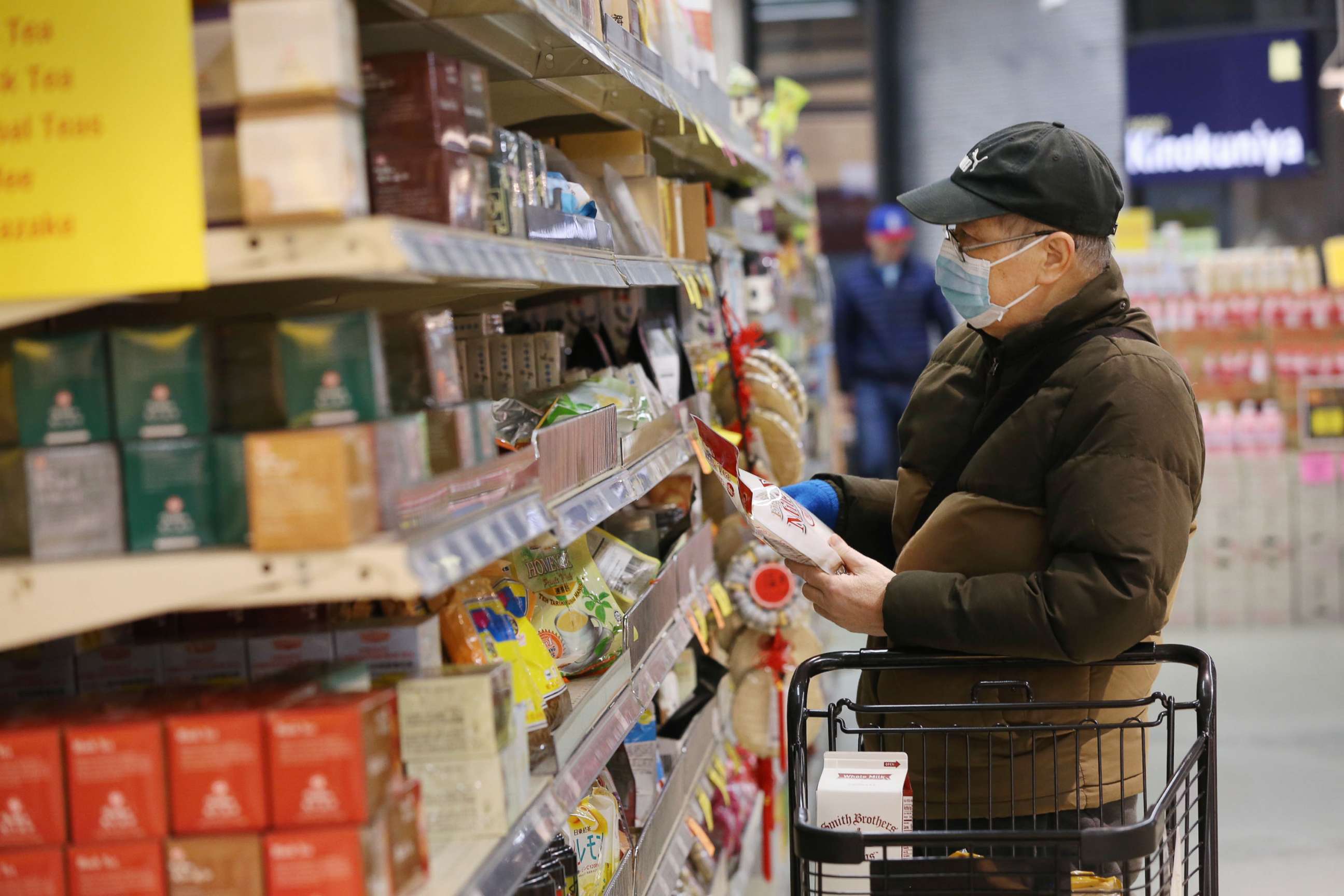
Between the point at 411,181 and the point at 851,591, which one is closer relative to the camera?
the point at 411,181

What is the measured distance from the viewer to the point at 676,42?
3.28 m

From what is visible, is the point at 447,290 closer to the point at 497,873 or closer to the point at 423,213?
the point at 423,213

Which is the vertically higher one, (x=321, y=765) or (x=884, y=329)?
(x=884, y=329)

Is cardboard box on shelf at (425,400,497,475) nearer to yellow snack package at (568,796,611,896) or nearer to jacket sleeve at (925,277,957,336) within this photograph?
yellow snack package at (568,796,611,896)

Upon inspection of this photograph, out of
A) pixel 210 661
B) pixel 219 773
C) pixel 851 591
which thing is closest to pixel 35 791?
pixel 219 773

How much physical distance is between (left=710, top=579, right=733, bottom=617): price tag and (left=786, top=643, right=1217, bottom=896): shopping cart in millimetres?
1146

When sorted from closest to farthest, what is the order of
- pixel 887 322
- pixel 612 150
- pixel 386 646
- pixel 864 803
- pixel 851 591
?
pixel 386 646, pixel 864 803, pixel 851 591, pixel 612 150, pixel 887 322

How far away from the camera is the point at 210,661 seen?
172 cm

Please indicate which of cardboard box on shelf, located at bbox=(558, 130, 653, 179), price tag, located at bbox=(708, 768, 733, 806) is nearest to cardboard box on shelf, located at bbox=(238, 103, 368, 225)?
cardboard box on shelf, located at bbox=(558, 130, 653, 179)

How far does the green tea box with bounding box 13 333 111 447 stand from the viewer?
4.74 ft

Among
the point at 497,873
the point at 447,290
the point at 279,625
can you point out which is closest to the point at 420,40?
the point at 447,290

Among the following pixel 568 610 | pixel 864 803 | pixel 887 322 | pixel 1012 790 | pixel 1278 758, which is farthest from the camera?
pixel 887 322

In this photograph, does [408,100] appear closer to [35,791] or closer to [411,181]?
[411,181]

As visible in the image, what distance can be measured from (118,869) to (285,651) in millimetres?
357
